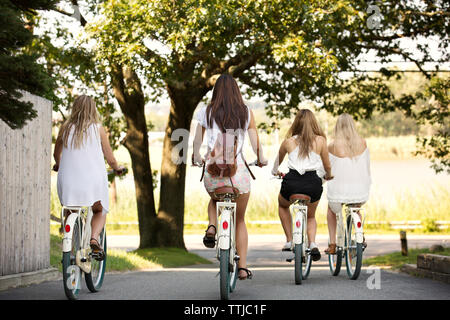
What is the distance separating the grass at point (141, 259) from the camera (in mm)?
12664

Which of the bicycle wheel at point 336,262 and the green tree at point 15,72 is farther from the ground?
the green tree at point 15,72

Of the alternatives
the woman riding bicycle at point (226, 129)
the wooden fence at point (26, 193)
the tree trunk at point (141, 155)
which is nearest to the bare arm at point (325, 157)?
the woman riding bicycle at point (226, 129)

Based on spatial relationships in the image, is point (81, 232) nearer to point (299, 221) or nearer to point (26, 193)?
point (26, 193)

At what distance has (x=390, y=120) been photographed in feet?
321

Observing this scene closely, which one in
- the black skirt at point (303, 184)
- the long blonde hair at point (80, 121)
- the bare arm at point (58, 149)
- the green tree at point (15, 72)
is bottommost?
the black skirt at point (303, 184)

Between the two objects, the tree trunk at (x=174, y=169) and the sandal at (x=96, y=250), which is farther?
the tree trunk at (x=174, y=169)

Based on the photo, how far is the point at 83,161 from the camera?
791 cm

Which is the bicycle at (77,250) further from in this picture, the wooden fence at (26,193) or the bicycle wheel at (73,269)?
the wooden fence at (26,193)

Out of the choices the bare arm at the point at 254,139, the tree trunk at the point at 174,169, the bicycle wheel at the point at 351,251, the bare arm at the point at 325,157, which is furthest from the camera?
the tree trunk at the point at 174,169

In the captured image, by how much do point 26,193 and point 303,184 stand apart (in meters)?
3.29

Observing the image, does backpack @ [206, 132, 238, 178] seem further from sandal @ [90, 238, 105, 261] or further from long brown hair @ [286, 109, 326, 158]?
long brown hair @ [286, 109, 326, 158]

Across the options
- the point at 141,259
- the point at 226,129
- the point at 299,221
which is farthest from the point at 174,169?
the point at 226,129

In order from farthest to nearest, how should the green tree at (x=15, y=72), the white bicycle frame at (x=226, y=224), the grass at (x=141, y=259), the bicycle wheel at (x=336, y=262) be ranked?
the grass at (x=141, y=259) < the bicycle wheel at (x=336, y=262) < the white bicycle frame at (x=226, y=224) < the green tree at (x=15, y=72)

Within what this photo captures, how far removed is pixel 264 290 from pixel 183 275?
2581mm
